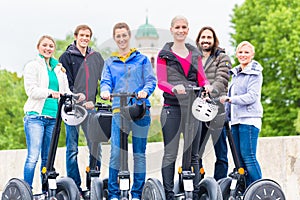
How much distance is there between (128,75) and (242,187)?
1.46 m

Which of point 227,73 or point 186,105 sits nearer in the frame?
point 186,105

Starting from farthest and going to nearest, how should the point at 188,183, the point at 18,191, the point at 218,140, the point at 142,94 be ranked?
the point at 218,140 → the point at 18,191 → the point at 188,183 → the point at 142,94

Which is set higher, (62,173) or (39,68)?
(39,68)

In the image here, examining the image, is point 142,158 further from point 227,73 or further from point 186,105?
point 227,73

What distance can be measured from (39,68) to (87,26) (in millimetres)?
681

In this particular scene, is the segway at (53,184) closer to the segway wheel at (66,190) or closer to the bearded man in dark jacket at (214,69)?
the segway wheel at (66,190)

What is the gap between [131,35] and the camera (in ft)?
17.5

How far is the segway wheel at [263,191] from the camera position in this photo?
16.5ft

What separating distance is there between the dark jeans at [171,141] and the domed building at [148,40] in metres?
0.57

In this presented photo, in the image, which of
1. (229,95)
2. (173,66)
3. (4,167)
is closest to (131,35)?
(173,66)

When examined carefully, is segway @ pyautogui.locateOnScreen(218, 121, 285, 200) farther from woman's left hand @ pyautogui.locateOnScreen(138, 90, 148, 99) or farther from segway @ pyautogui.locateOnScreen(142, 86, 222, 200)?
woman's left hand @ pyautogui.locateOnScreen(138, 90, 148, 99)

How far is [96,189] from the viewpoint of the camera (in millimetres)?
5504

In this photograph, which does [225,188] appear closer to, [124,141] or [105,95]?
[124,141]

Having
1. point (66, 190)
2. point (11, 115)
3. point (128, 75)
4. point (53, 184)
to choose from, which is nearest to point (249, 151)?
point (128, 75)
